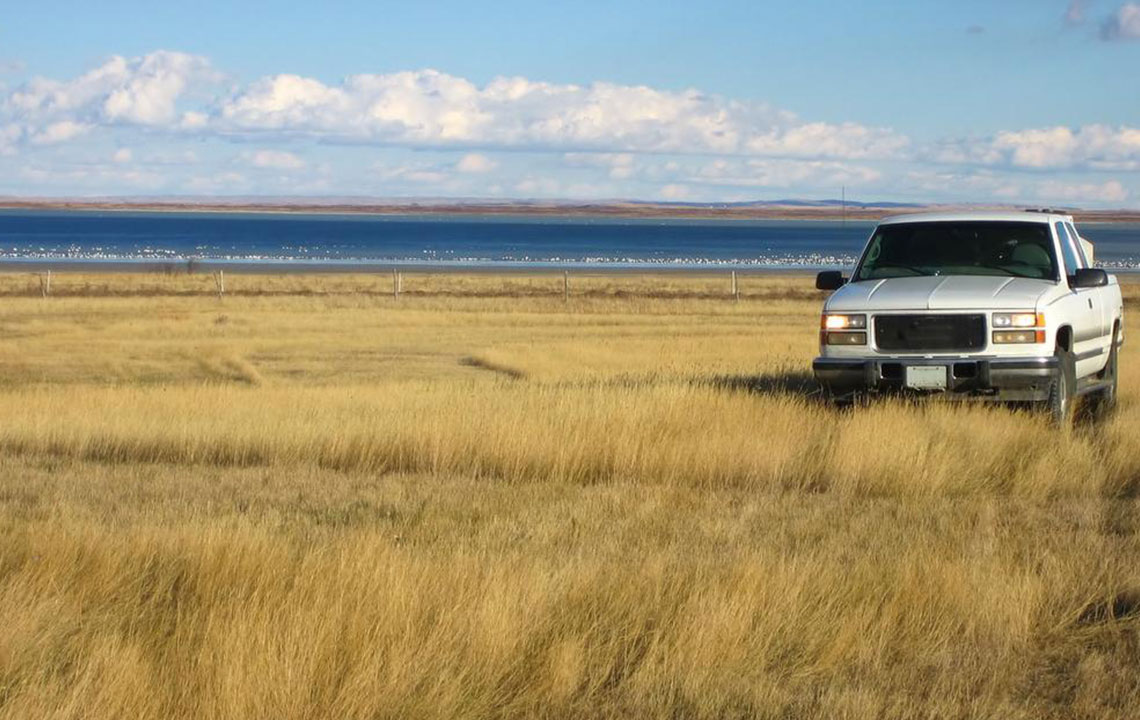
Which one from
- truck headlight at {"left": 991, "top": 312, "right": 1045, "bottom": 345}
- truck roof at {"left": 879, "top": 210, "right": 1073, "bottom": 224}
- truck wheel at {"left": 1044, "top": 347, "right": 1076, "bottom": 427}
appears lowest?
truck wheel at {"left": 1044, "top": 347, "right": 1076, "bottom": 427}

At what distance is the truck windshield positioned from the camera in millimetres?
13875

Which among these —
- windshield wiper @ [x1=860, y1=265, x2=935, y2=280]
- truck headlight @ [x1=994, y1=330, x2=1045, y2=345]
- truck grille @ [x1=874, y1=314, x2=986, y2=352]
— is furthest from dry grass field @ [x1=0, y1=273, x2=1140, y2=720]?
windshield wiper @ [x1=860, y1=265, x2=935, y2=280]

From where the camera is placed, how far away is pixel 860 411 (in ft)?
42.1

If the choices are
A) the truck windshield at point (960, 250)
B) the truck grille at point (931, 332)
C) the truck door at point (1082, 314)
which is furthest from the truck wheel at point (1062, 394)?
the truck windshield at point (960, 250)

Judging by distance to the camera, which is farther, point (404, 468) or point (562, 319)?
point (562, 319)

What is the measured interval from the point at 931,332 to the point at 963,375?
0.48 meters

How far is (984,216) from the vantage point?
46.6 ft

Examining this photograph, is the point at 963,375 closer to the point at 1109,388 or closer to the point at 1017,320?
the point at 1017,320

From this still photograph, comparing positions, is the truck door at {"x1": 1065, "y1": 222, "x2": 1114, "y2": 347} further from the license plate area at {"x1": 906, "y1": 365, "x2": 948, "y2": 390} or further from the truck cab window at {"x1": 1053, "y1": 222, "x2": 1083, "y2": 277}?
the license plate area at {"x1": 906, "y1": 365, "x2": 948, "y2": 390}

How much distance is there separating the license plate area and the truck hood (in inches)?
21.0

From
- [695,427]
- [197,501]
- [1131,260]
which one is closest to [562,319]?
[695,427]

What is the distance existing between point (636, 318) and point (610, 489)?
2796 centimetres

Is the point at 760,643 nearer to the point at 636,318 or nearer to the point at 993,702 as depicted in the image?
the point at 993,702

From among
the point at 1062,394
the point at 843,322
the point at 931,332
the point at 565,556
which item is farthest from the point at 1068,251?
the point at 565,556
